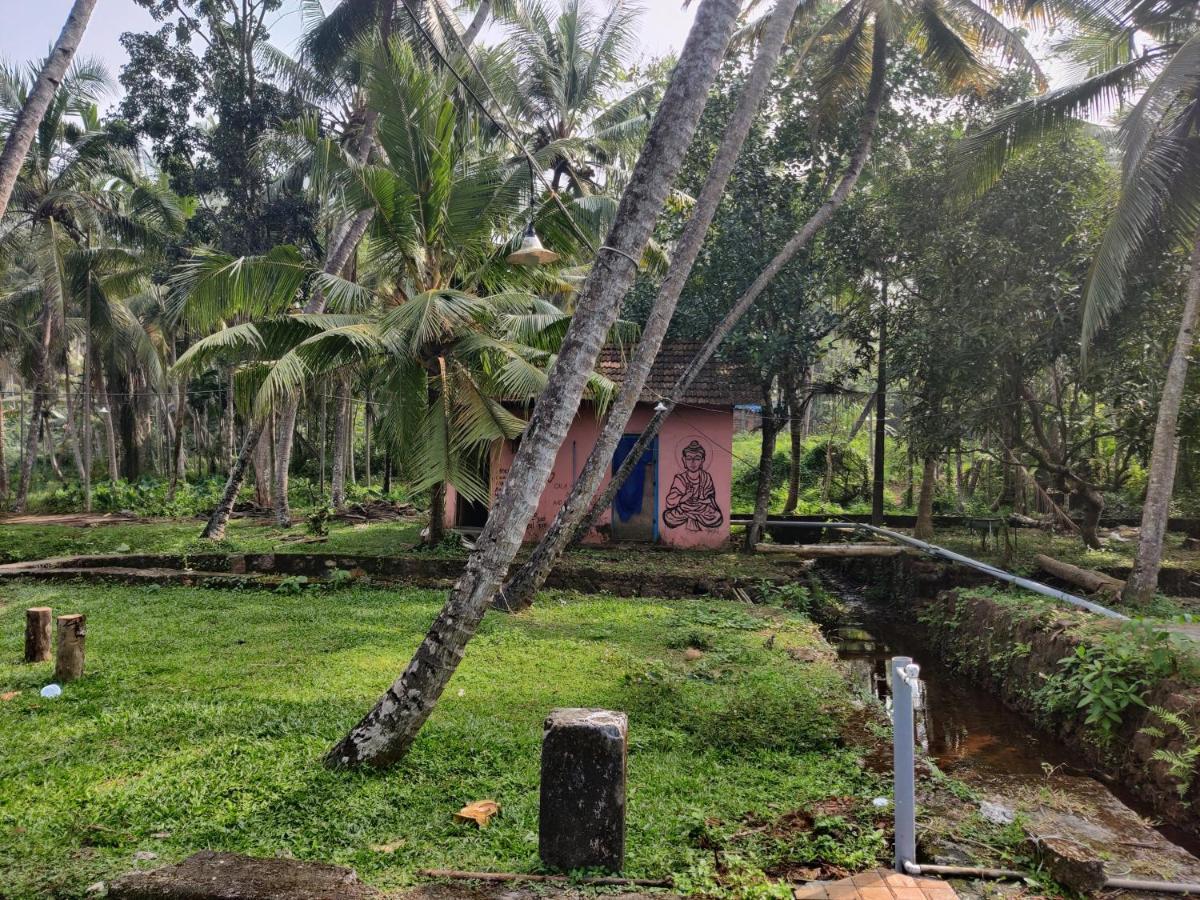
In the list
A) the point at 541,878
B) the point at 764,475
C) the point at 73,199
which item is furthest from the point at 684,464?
the point at 73,199

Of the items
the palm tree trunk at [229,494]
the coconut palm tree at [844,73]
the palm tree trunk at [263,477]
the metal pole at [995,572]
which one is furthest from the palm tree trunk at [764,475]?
the palm tree trunk at [263,477]

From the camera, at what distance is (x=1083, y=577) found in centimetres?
1069

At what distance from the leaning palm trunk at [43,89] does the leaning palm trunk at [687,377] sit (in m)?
6.66

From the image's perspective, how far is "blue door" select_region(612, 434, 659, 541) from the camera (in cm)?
1532

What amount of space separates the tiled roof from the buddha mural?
92cm

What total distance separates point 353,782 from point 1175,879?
4.55m

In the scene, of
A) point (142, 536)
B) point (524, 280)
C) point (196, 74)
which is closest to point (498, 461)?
point (524, 280)

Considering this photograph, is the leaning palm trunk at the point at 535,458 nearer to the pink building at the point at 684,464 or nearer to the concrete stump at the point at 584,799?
the concrete stump at the point at 584,799

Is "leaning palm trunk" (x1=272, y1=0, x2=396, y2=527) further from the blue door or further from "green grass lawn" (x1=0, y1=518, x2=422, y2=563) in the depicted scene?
the blue door

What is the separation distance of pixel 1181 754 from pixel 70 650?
8616mm

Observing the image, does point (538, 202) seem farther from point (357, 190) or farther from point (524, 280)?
point (357, 190)

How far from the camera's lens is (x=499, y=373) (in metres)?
11.1

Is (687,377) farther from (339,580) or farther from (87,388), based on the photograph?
(87,388)

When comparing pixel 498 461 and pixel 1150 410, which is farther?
pixel 498 461
